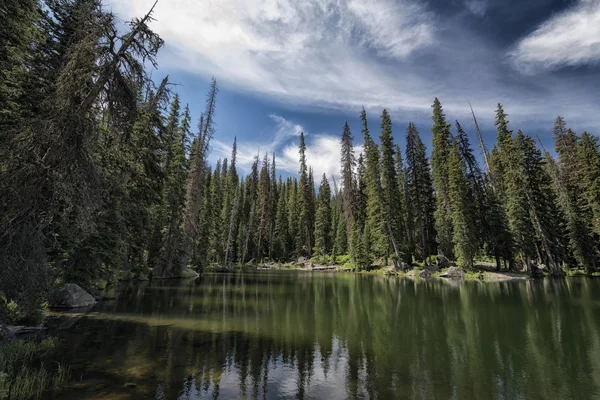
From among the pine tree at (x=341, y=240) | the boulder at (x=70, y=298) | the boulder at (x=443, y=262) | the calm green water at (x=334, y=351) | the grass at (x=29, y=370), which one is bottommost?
the calm green water at (x=334, y=351)

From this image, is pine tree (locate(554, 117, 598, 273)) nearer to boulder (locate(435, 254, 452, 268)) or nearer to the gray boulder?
boulder (locate(435, 254, 452, 268))

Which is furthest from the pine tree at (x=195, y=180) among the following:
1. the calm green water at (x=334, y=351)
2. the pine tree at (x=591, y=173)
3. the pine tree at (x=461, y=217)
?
the pine tree at (x=591, y=173)

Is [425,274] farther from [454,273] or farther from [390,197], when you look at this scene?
[390,197]

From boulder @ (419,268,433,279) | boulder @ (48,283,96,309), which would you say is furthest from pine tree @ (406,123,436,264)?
boulder @ (48,283,96,309)

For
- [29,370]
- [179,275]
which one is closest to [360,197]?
[179,275]

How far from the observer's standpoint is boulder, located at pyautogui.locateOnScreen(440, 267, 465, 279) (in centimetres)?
3659

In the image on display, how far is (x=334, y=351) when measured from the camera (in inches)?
411

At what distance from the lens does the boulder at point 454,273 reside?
120 ft

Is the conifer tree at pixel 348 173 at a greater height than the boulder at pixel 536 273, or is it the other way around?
→ the conifer tree at pixel 348 173

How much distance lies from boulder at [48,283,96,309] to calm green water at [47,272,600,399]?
0.85 metres

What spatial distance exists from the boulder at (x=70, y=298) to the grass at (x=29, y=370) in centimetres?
715

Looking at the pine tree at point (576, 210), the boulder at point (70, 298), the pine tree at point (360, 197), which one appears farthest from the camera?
the pine tree at point (360, 197)

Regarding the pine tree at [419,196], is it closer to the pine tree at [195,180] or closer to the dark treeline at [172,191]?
the dark treeline at [172,191]

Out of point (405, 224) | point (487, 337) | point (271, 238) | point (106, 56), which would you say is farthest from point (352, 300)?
point (271, 238)
